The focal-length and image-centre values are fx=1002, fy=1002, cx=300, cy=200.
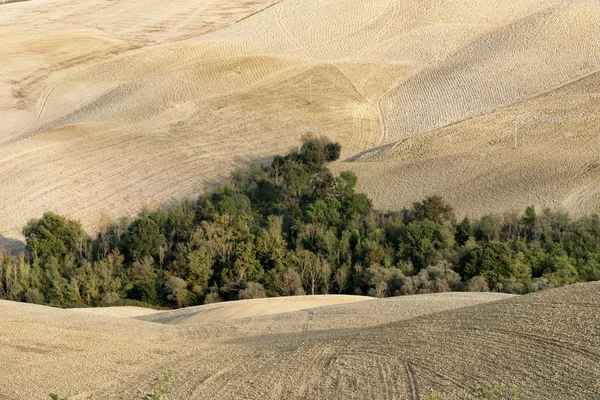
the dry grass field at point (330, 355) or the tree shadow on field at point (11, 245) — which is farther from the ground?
the tree shadow on field at point (11, 245)

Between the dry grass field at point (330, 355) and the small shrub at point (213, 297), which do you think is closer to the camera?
the dry grass field at point (330, 355)

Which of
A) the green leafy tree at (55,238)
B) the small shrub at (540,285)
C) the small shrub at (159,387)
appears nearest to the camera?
the small shrub at (159,387)

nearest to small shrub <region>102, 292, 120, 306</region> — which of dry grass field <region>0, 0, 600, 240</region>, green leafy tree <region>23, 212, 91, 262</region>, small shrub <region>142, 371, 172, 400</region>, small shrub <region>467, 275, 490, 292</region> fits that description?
green leafy tree <region>23, 212, 91, 262</region>

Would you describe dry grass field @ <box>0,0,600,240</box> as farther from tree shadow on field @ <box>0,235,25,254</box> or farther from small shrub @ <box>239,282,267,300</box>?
small shrub @ <box>239,282,267,300</box>

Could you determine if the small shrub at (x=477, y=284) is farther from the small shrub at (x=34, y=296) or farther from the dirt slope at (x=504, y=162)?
the small shrub at (x=34, y=296)

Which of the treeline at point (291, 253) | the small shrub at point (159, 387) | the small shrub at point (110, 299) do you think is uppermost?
the treeline at point (291, 253)

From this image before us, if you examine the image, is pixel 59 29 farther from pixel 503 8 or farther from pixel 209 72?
pixel 503 8

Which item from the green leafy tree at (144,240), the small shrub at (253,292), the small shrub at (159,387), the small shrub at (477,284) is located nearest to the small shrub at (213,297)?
the small shrub at (253,292)
